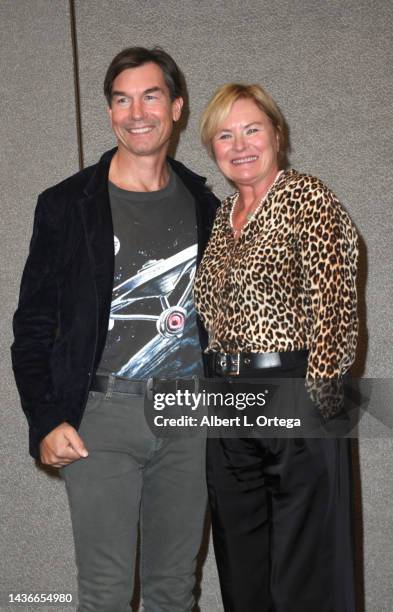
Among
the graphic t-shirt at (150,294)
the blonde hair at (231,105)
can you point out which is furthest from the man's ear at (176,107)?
the graphic t-shirt at (150,294)

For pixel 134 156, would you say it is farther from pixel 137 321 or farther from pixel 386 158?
pixel 386 158

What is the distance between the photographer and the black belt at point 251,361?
6.37ft

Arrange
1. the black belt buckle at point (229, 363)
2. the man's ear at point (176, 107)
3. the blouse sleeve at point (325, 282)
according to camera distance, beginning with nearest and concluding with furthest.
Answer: the blouse sleeve at point (325, 282)
the black belt buckle at point (229, 363)
the man's ear at point (176, 107)

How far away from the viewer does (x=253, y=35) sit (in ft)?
9.44

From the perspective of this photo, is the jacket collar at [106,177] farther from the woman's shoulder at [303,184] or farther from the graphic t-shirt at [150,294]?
the woman's shoulder at [303,184]

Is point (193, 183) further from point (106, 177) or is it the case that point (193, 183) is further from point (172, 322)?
point (172, 322)

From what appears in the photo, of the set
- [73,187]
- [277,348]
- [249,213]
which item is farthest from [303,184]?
[73,187]

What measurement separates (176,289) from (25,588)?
1494mm

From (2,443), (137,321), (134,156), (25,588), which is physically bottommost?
(25,588)

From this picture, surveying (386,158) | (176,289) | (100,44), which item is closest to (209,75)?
(100,44)

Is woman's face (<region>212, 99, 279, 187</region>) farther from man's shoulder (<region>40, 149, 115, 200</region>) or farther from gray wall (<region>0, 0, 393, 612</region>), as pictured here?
gray wall (<region>0, 0, 393, 612</region>)

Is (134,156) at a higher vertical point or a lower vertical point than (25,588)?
higher

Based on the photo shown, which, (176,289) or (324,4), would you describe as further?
(324,4)

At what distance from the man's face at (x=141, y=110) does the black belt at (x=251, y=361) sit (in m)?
0.61
